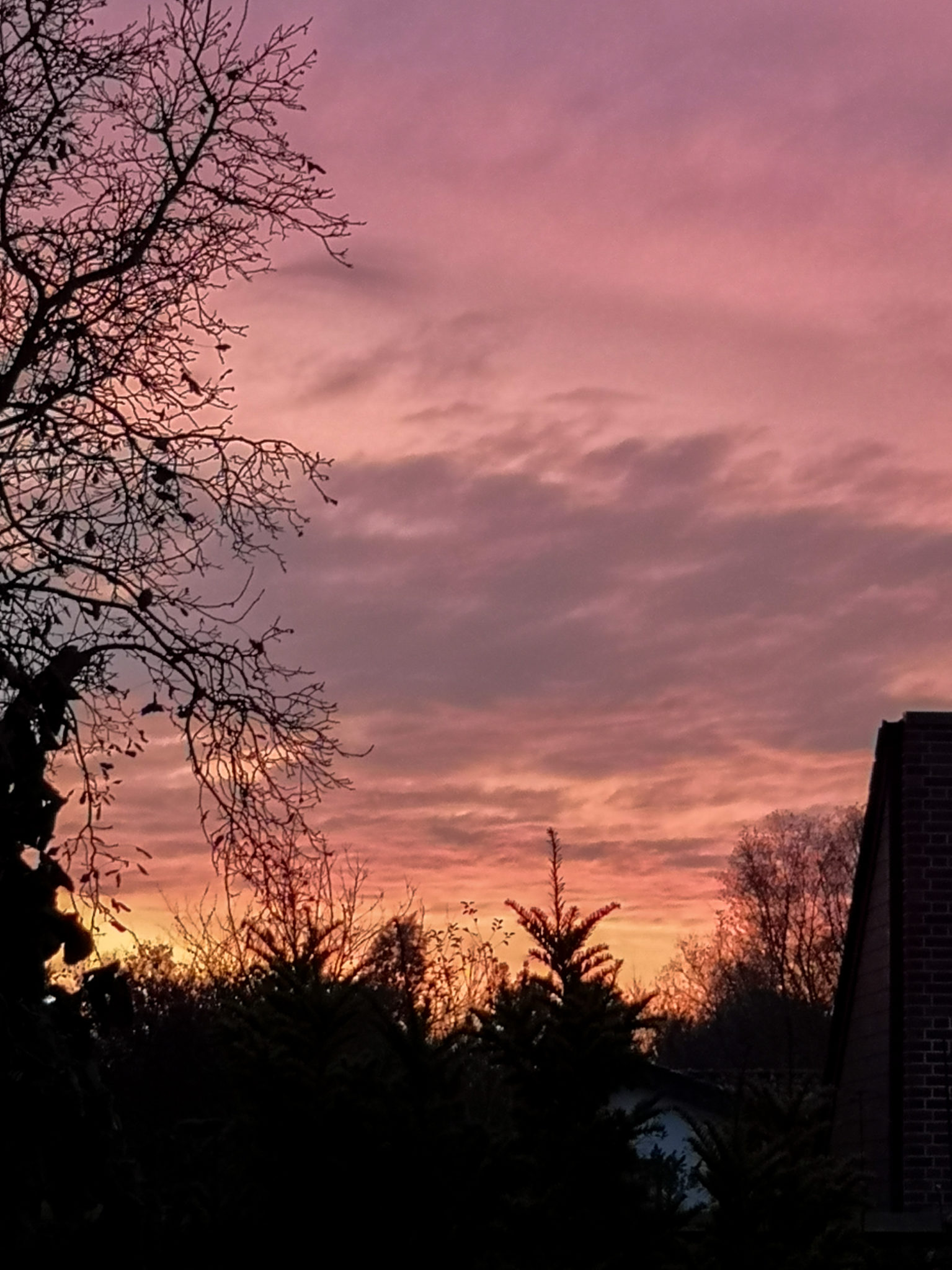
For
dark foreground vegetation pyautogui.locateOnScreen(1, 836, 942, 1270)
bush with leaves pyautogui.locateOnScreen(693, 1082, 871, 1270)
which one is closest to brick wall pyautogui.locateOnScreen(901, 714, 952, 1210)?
dark foreground vegetation pyautogui.locateOnScreen(1, 836, 942, 1270)

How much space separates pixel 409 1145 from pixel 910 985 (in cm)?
1110

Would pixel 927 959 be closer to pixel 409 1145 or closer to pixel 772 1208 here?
pixel 772 1208

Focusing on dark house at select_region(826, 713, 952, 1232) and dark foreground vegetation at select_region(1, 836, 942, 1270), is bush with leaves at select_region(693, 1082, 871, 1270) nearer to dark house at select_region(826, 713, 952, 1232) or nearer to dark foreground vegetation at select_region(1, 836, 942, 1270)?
dark foreground vegetation at select_region(1, 836, 942, 1270)

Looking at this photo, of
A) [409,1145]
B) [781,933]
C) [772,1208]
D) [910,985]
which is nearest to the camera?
[409,1145]

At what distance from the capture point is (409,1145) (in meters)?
7.91

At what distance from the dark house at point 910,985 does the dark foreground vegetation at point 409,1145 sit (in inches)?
264

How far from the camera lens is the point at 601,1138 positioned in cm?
911

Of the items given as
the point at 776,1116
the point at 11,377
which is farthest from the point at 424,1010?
the point at 11,377

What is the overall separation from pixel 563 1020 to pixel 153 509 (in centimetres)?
499

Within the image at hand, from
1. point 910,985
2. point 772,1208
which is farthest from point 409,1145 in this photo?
point 910,985

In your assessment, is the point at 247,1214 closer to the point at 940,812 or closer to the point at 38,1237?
the point at 38,1237

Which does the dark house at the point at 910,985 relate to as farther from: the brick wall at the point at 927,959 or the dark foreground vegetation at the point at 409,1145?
the dark foreground vegetation at the point at 409,1145

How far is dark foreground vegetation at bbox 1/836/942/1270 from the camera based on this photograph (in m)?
6.98

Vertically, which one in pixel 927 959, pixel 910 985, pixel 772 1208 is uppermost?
pixel 927 959
